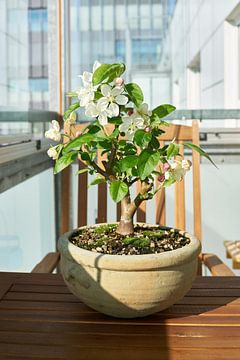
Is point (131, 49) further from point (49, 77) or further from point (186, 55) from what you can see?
point (49, 77)

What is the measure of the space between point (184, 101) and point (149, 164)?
185 centimetres

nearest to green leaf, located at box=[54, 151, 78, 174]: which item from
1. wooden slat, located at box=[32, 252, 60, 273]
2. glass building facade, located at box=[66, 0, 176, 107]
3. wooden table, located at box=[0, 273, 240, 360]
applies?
wooden table, located at box=[0, 273, 240, 360]

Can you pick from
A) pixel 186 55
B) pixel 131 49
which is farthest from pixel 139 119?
pixel 186 55

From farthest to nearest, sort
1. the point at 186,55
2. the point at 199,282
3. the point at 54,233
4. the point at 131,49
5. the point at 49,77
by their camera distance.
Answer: the point at 186,55
the point at 131,49
the point at 54,233
the point at 49,77
the point at 199,282

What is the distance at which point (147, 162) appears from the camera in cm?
79

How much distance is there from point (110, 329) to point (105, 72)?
421 millimetres

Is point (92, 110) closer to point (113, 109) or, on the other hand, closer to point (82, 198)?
point (113, 109)

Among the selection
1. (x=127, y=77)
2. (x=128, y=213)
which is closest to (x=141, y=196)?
(x=128, y=213)

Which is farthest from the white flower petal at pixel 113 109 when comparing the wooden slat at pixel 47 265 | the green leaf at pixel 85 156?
the wooden slat at pixel 47 265

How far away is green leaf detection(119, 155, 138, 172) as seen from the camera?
0.81 metres

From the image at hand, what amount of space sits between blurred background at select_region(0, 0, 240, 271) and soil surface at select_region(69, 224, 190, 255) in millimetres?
663

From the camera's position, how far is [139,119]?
0.82m

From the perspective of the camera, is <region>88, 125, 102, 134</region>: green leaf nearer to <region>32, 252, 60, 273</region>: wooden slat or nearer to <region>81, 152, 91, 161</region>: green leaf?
<region>81, 152, 91, 161</region>: green leaf

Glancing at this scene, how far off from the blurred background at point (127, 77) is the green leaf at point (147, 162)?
2.71 ft
